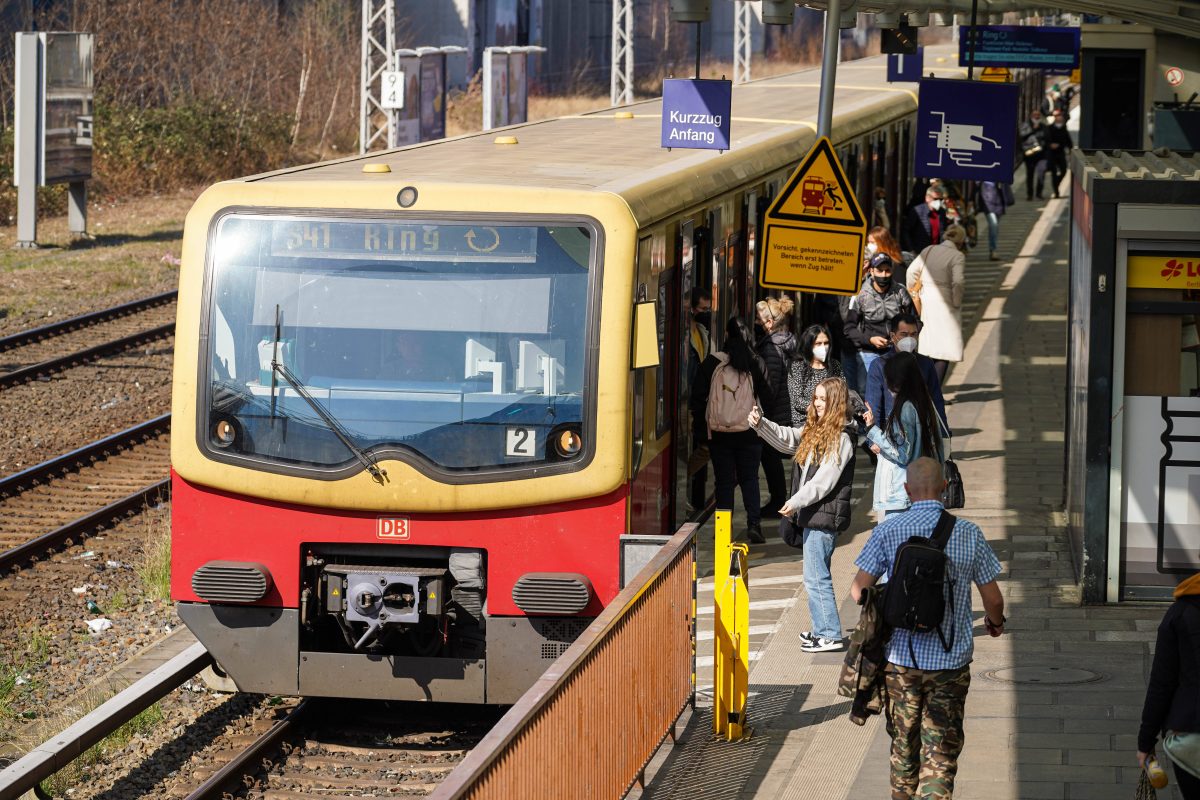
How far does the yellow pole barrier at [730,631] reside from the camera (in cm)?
823

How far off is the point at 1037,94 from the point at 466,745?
140 ft

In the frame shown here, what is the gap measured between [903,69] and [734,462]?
48.6 feet

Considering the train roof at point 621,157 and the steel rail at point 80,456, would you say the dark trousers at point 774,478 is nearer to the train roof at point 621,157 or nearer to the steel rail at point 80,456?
the train roof at point 621,157

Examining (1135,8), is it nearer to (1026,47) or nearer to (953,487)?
(953,487)

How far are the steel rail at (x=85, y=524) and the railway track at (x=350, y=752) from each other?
3537 mm

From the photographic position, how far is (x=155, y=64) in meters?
42.3

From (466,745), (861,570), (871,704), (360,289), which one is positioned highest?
(360,289)

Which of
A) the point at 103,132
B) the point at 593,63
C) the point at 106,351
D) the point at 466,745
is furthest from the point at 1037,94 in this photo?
the point at 466,745

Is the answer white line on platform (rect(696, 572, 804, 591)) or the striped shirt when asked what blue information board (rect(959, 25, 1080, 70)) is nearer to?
white line on platform (rect(696, 572, 804, 591))

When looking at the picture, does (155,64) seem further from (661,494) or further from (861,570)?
(861,570)

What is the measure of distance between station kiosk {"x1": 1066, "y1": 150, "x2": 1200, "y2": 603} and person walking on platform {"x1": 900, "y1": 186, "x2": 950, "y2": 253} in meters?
9.54

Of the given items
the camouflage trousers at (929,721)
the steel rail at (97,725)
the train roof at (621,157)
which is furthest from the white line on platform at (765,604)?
the camouflage trousers at (929,721)

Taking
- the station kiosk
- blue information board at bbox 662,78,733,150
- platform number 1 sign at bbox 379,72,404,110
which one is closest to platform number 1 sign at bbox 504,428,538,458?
the station kiosk

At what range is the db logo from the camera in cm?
880
